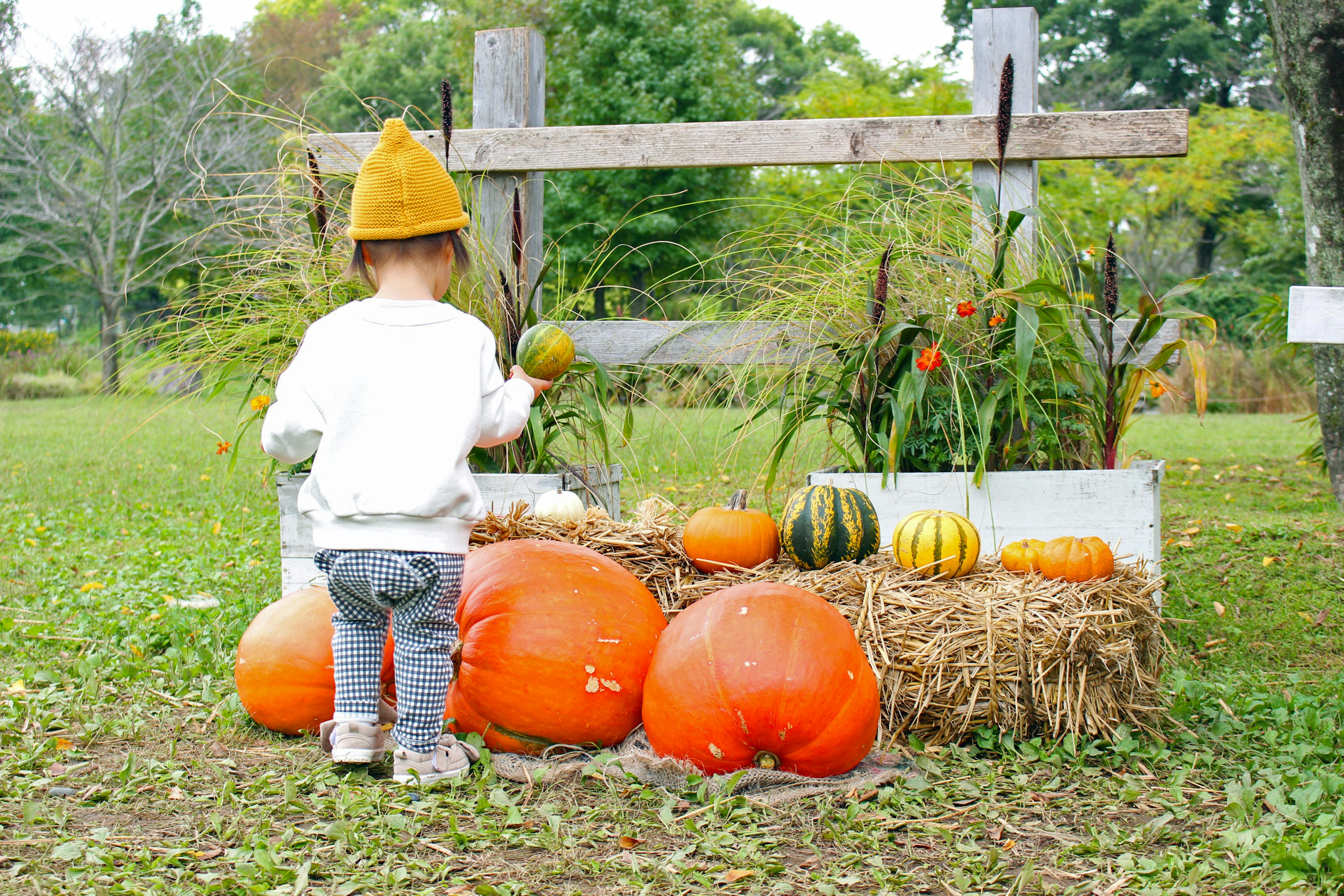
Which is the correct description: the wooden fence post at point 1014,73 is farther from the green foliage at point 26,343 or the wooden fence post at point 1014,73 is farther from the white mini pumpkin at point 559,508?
the green foliage at point 26,343

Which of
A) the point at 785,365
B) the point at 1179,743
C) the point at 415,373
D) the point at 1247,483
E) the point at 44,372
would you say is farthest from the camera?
the point at 44,372

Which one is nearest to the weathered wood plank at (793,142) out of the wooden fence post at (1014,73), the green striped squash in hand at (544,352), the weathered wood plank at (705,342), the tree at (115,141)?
the wooden fence post at (1014,73)

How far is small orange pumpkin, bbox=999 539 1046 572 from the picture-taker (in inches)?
117

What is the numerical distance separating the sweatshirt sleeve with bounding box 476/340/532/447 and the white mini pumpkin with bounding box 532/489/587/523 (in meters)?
0.75

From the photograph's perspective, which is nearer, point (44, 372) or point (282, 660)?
point (282, 660)

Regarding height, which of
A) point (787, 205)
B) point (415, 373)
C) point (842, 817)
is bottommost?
point (842, 817)

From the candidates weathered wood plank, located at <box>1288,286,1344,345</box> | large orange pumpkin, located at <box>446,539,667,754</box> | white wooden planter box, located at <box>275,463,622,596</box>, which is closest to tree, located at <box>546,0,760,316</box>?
white wooden planter box, located at <box>275,463,622,596</box>

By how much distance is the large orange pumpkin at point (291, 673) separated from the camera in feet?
8.98

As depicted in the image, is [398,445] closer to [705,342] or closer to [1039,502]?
[705,342]

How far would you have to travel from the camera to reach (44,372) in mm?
21078

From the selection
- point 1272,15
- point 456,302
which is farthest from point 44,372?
point 1272,15

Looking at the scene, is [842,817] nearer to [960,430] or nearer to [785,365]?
[960,430]

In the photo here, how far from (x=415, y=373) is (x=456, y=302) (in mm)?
1403

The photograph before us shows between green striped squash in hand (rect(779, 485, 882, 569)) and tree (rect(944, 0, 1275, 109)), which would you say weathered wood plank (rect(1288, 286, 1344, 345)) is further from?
tree (rect(944, 0, 1275, 109))
